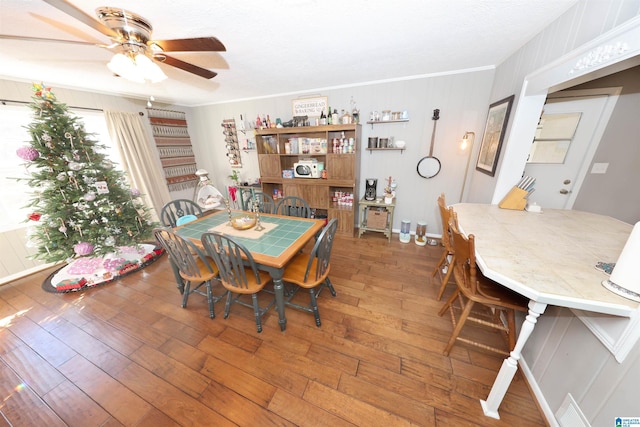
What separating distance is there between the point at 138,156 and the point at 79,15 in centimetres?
309

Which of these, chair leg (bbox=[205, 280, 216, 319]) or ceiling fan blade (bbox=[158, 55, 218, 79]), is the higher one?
ceiling fan blade (bbox=[158, 55, 218, 79])

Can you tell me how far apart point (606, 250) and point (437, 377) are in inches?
50.3

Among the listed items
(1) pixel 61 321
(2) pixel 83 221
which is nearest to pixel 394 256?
(1) pixel 61 321

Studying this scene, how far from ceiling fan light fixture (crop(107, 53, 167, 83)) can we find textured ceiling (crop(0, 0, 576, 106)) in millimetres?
211

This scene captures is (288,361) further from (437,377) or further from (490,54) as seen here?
(490,54)

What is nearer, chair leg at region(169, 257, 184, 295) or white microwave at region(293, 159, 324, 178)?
chair leg at region(169, 257, 184, 295)

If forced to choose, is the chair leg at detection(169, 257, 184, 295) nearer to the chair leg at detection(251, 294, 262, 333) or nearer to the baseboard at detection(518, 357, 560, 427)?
the chair leg at detection(251, 294, 262, 333)

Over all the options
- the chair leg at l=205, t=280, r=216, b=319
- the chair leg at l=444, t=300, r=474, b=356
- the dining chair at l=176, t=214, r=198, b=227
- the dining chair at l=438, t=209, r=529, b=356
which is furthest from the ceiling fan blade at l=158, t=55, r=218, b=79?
the chair leg at l=444, t=300, r=474, b=356

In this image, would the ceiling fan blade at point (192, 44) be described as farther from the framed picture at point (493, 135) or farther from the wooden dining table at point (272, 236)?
the framed picture at point (493, 135)

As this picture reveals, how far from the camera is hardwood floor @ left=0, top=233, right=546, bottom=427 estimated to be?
1180mm

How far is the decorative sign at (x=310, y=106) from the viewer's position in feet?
10.4

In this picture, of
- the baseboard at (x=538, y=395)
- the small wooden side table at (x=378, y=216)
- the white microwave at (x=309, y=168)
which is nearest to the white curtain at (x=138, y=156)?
the white microwave at (x=309, y=168)

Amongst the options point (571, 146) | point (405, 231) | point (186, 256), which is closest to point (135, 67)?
point (186, 256)

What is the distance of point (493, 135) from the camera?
7.24 ft
